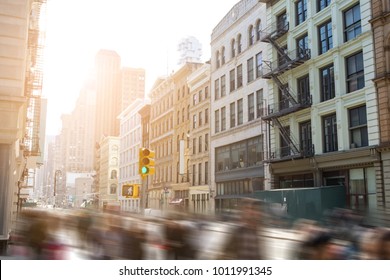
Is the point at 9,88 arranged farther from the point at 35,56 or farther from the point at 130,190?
the point at 35,56

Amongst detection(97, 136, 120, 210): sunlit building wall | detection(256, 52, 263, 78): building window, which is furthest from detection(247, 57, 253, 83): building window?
detection(97, 136, 120, 210): sunlit building wall

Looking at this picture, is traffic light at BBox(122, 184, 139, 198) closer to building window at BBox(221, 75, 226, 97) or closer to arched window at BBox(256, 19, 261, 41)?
arched window at BBox(256, 19, 261, 41)

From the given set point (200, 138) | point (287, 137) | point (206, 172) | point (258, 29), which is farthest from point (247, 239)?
point (200, 138)

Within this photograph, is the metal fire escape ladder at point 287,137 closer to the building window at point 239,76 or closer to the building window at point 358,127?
the building window at point 358,127

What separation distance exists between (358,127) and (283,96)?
6.54 m

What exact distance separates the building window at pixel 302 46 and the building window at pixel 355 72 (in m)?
3.21

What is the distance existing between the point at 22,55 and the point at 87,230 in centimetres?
485

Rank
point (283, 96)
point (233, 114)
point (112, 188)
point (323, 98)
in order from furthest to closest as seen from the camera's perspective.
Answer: point (112, 188) → point (233, 114) → point (283, 96) → point (323, 98)

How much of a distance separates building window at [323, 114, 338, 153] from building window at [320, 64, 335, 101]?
110 cm

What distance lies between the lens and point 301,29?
24.9m

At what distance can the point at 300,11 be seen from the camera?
2544cm
